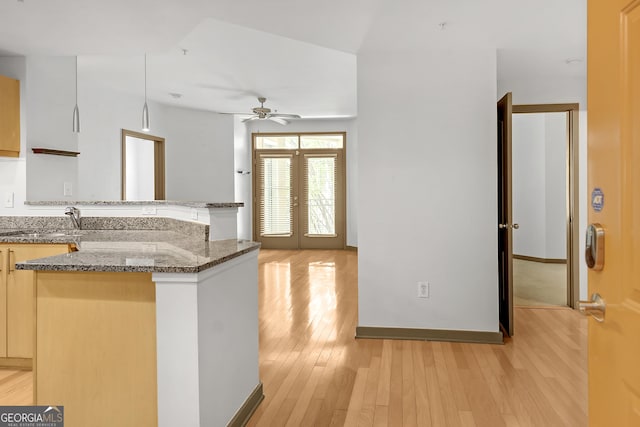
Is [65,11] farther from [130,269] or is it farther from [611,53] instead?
[611,53]

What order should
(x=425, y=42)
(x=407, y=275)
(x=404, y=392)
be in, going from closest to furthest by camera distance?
(x=404, y=392) → (x=425, y=42) → (x=407, y=275)

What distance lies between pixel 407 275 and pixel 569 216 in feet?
6.82

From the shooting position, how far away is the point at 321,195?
952 cm

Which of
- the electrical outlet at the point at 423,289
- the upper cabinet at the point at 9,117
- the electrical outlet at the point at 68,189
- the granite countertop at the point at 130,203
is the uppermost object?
the upper cabinet at the point at 9,117

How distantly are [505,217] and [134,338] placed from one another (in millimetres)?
3075

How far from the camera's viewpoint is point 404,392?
8.80 ft

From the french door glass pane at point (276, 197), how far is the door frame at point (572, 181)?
571 cm

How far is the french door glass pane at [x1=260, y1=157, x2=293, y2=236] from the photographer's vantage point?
378 inches

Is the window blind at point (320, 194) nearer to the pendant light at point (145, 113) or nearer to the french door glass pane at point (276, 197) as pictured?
the french door glass pane at point (276, 197)

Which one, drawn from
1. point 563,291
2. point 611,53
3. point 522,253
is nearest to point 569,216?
point 563,291

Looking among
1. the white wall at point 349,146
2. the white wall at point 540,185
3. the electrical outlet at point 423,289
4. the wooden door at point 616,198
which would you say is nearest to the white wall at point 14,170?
the electrical outlet at point 423,289

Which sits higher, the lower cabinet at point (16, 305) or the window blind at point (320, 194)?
the window blind at point (320, 194)

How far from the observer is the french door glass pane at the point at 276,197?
9.60 m

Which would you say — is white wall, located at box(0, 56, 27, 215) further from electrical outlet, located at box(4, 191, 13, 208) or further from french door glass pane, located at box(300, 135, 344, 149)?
french door glass pane, located at box(300, 135, 344, 149)
